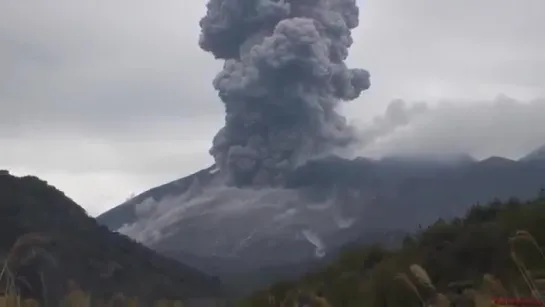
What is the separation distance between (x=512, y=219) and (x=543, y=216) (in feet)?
13.4

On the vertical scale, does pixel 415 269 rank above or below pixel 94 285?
below

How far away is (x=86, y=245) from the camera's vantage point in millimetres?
80000

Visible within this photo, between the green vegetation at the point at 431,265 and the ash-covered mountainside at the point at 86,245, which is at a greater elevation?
the ash-covered mountainside at the point at 86,245

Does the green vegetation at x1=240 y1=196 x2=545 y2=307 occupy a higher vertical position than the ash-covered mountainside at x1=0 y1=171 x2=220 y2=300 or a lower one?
lower

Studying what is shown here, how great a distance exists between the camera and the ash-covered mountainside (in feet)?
232

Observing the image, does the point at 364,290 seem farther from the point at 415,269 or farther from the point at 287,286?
the point at 415,269

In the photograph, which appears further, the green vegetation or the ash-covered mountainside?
the ash-covered mountainside

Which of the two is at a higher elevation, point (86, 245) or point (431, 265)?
point (86, 245)

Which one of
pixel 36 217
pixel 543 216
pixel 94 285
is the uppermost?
pixel 36 217

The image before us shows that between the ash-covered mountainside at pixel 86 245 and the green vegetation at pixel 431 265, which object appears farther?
the ash-covered mountainside at pixel 86 245

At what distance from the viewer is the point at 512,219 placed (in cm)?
3972

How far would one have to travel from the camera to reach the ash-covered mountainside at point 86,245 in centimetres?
7062

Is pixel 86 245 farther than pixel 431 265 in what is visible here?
Yes

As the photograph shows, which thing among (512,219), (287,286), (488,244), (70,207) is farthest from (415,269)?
(70,207)
